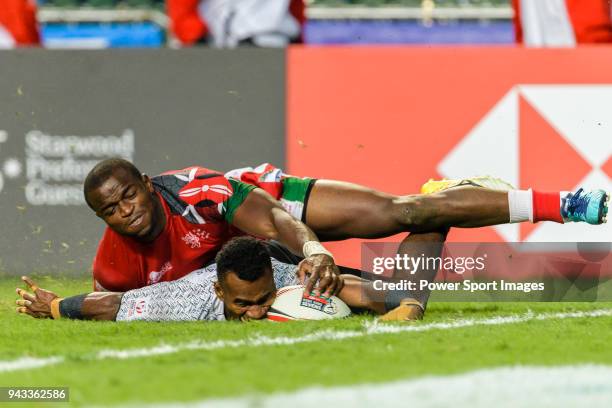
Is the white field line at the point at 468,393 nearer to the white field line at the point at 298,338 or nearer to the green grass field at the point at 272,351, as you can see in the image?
the green grass field at the point at 272,351

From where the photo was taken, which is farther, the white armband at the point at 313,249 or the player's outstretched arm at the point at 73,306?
the player's outstretched arm at the point at 73,306

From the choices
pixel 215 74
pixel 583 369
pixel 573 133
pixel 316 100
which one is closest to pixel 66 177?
pixel 215 74

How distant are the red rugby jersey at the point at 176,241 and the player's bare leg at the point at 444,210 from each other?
0.66 meters

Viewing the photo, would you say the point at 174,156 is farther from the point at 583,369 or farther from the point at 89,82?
the point at 583,369

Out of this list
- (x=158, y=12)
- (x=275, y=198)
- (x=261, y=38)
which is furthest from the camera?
(x=158, y=12)

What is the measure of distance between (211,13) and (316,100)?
6.24 ft

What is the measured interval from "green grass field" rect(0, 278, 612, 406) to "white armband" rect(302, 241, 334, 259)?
37cm

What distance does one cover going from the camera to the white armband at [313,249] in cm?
626

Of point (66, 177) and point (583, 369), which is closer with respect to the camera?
point (583, 369)

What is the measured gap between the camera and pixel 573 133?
9.22 m

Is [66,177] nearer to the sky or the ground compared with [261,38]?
nearer to the ground

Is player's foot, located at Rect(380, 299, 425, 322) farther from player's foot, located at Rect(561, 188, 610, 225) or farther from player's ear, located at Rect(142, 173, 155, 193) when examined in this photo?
player's ear, located at Rect(142, 173, 155, 193)

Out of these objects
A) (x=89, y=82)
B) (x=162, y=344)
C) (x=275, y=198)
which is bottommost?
(x=162, y=344)

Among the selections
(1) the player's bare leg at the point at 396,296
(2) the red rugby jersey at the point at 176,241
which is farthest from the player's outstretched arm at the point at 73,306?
(1) the player's bare leg at the point at 396,296
